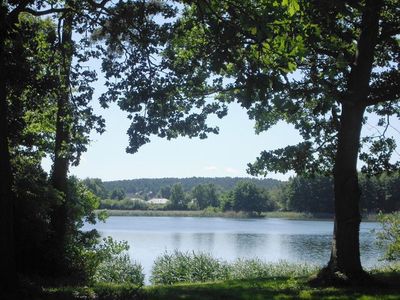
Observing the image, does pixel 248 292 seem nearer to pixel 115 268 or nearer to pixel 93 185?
pixel 115 268

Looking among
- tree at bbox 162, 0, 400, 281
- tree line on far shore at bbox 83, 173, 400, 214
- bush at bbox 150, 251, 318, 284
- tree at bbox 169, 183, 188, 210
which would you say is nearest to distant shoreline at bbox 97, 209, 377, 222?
tree line on far shore at bbox 83, 173, 400, 214

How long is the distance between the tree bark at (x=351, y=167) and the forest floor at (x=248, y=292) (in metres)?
1.00

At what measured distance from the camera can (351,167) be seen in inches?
475

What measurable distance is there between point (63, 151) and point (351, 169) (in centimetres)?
750

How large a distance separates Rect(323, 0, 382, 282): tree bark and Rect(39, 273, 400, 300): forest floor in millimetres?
998

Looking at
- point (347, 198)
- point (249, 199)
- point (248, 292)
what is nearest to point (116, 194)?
point (249, 199)

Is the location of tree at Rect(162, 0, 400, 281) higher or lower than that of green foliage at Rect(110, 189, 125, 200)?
higher

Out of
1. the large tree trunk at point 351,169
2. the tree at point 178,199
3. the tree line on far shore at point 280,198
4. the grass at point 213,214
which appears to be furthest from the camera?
the tree at point 178,199

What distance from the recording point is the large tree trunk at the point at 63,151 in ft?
37.9

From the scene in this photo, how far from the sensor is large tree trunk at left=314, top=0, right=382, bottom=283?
463 inches

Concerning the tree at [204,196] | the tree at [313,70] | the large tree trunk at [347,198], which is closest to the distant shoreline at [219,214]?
the tree at [204,196]

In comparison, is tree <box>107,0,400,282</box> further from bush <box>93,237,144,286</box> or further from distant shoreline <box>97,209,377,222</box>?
distant shoreline <box>97,209,377,222</box>

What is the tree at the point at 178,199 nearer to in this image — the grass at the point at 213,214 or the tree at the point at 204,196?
the tree at the point at 204,196

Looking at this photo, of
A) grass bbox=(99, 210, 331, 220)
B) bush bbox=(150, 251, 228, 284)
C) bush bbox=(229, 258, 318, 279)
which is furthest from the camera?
grass bbox=(99, 210, 331, 220)
